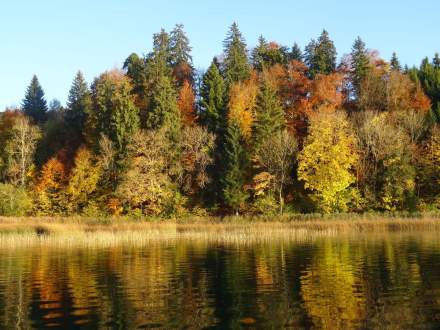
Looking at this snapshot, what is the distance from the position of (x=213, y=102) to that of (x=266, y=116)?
31.8 ft

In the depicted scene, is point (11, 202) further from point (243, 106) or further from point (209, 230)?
point (243, 106)

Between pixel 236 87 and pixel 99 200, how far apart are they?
953 inches

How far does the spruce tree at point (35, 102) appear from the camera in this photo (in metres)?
118

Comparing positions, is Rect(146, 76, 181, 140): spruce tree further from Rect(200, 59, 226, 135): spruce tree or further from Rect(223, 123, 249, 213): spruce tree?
Rect(223, 123, 249, 213): spruce tree

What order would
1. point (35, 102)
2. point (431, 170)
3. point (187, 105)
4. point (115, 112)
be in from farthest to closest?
1. point (35, 102)
2. point (187, 105)
3. point (115, 112)
4. point (431, 170)

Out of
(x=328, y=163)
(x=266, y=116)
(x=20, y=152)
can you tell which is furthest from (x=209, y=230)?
(x=20, y=152)

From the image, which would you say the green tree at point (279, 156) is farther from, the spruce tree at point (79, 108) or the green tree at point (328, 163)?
the spruce tree at point (79, 108)

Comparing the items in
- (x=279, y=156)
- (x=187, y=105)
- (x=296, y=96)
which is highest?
(x=296, y=96)

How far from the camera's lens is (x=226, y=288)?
858 inches

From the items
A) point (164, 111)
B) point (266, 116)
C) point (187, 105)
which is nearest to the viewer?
point (266, 116)

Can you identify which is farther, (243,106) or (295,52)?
(295,52)

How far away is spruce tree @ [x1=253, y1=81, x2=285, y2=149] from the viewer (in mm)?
74188

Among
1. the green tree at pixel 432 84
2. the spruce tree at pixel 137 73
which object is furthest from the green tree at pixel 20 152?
the green tree at pixel 432 84

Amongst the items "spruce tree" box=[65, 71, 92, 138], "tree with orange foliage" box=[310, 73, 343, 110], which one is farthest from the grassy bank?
"spruce tree" box=[65, 71, 92, 138]
